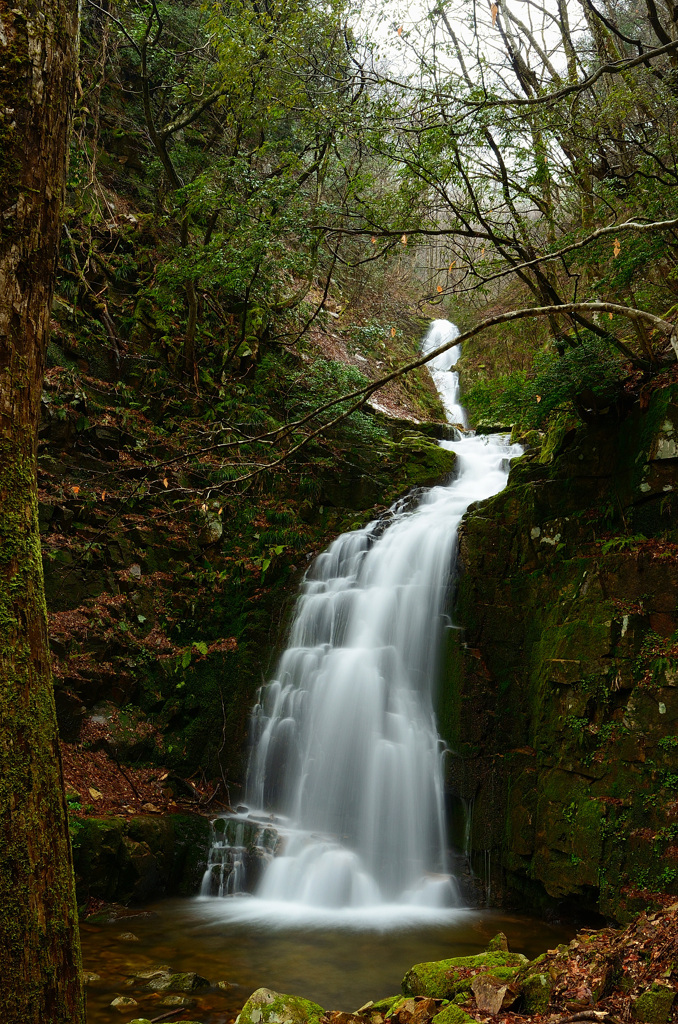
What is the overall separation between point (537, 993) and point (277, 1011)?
130 centimetres

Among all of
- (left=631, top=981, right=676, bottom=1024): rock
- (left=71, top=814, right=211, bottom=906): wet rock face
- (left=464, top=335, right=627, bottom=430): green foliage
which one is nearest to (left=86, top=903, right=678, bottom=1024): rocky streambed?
(left=631, top=981, right=676, bottom=1024): rock

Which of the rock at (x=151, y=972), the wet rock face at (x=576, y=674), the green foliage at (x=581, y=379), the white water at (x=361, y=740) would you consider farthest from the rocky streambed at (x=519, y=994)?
the green foliage at (x=581, y=379)

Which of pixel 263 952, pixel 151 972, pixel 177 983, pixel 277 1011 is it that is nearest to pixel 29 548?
pixel 277 1011

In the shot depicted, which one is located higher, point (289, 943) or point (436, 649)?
point (436, 649)

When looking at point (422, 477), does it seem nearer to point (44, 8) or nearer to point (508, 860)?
point (508, 860)

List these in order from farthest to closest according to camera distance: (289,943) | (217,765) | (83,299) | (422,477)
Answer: (422,477) → (83,299) → (217,765) → (289,943)

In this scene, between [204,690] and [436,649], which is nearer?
[436,649]

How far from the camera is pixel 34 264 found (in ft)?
7.11

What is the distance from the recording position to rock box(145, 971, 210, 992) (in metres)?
4.30

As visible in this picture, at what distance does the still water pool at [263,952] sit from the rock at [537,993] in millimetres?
1527

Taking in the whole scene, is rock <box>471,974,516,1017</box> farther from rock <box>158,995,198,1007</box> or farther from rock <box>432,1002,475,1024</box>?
rock <box>158,995,198,1007</box>

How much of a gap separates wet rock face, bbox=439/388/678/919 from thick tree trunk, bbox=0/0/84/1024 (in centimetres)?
474

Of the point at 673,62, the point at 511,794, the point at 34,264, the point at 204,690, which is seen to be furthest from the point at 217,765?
the point at 673,62

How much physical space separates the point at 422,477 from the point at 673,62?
6.46 meters
